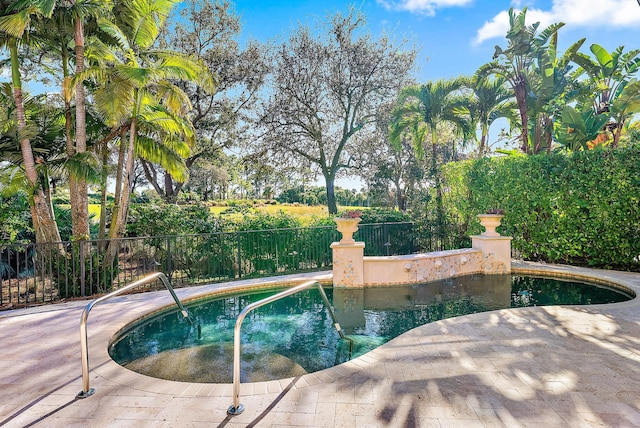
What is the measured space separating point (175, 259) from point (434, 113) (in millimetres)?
9625

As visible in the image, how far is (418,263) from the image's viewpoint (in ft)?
24.6

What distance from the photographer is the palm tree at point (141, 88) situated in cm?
676

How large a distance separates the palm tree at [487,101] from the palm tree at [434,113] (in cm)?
51

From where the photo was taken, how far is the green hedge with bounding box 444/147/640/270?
304 inches

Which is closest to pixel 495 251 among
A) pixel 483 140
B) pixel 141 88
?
pixel 483 140

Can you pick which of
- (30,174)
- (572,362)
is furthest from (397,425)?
(30,174)

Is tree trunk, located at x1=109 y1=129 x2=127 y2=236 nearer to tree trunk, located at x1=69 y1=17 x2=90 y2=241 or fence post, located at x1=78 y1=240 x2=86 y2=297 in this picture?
tree trunk, located at x1=69 y1=17 x2=90 y2=241

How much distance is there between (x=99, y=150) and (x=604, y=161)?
38.7 ft

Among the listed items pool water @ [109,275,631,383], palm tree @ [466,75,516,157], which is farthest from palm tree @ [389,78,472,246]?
pool water @ [109,275,631,383]

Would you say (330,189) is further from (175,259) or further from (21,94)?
(21,94)

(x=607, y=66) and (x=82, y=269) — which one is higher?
(x=607, y=66)

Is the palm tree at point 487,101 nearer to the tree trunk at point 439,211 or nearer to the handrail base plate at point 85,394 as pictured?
the tree trunk at point 439,211

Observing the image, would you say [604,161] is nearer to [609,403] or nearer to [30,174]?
[609,403]

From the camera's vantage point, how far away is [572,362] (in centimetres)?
332
